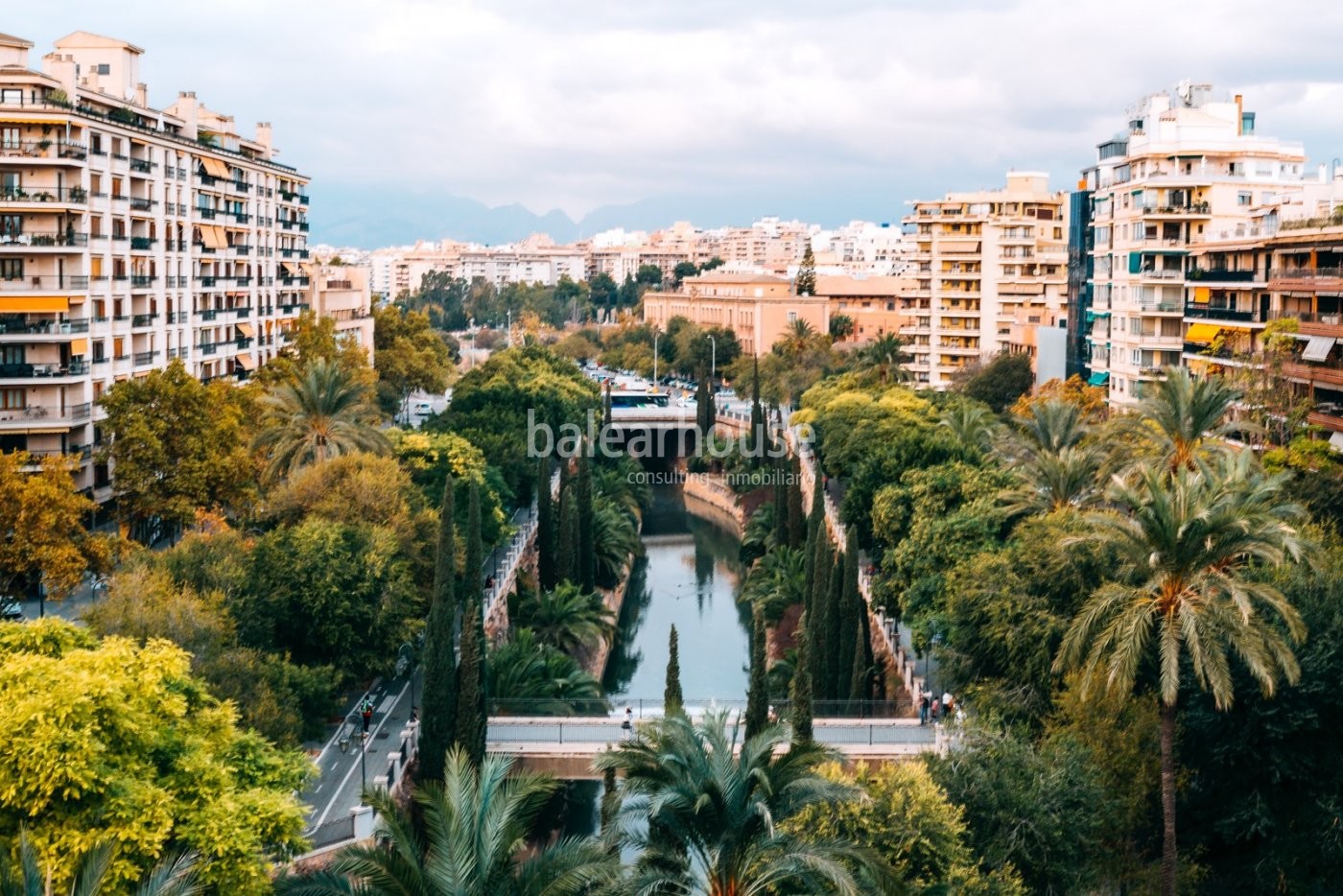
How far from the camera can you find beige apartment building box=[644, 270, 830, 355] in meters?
126

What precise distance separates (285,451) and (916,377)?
182 ft

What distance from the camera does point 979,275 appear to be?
91000 millimetres

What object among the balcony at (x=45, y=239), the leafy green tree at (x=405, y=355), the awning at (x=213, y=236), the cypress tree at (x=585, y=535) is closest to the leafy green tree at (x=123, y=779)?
the balcony at (x=45, y=239)

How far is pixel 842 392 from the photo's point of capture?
79.7m

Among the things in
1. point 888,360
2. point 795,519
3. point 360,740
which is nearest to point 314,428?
point 360,740

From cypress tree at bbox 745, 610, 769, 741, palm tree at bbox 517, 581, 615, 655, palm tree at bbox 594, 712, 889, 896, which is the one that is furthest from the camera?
palm tree at bbox 517, 581, 615, 655

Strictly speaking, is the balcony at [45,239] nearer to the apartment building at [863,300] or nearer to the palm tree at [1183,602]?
the palm tree at [1183,602]

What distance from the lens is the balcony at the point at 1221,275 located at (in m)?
47.2

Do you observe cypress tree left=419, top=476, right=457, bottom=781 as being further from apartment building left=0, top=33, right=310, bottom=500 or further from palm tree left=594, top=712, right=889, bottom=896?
apartment building left=0, top=33, right=310, bottom=500

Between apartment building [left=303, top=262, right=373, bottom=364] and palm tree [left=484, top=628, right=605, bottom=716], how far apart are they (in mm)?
39873

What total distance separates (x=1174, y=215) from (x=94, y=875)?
4900 cm

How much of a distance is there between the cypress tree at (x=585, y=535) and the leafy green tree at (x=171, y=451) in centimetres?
1379

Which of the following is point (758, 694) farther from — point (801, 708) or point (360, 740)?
point (360, 740)

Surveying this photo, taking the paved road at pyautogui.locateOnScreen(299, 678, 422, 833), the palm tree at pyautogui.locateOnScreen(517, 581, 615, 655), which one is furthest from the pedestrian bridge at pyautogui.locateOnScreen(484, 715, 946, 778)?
the palm tree at pyautogui.locateOnScreen(517, 581, 615, 655)
